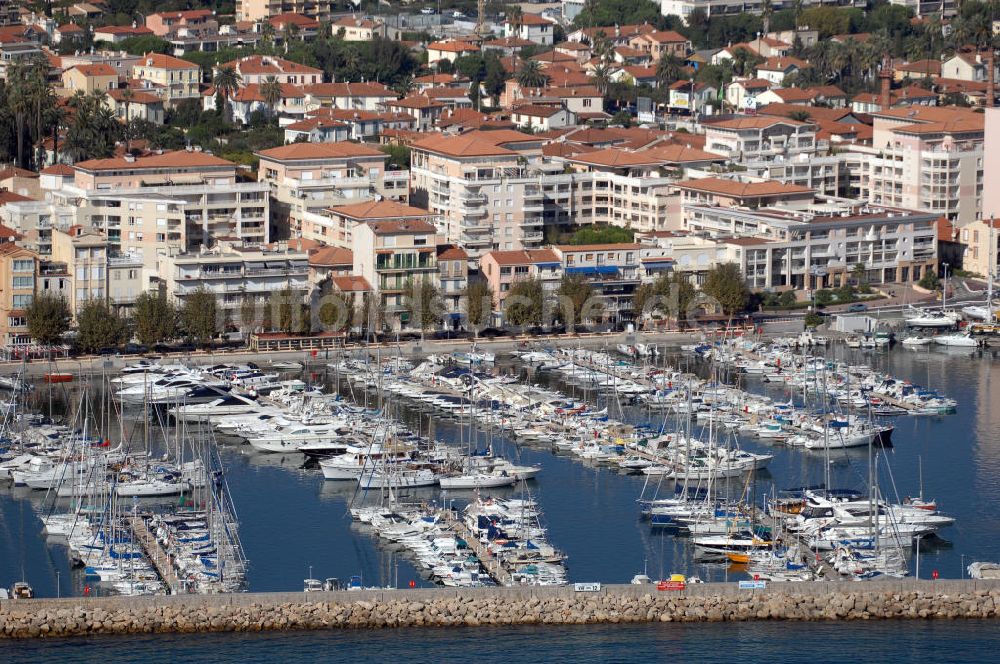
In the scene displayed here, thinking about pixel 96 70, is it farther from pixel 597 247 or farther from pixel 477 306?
pixel 477 306

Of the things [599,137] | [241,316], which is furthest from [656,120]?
[241,316]

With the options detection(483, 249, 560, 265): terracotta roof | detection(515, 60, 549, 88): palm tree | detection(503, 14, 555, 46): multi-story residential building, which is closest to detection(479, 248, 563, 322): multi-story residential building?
detection(483, 249, 560, 265): terracotta roof

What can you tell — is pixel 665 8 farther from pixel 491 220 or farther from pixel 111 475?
pixel 111 475

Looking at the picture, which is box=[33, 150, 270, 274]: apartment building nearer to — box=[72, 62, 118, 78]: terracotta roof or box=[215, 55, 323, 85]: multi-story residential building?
box=[72, 62, 118, 78]: terracotta roof

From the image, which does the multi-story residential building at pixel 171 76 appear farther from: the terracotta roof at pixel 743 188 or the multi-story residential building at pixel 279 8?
the terracotta roof at pixel 743 188

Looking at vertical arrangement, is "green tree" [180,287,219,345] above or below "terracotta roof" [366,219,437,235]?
below

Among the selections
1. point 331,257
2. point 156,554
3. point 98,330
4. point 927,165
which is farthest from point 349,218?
point 156,554
